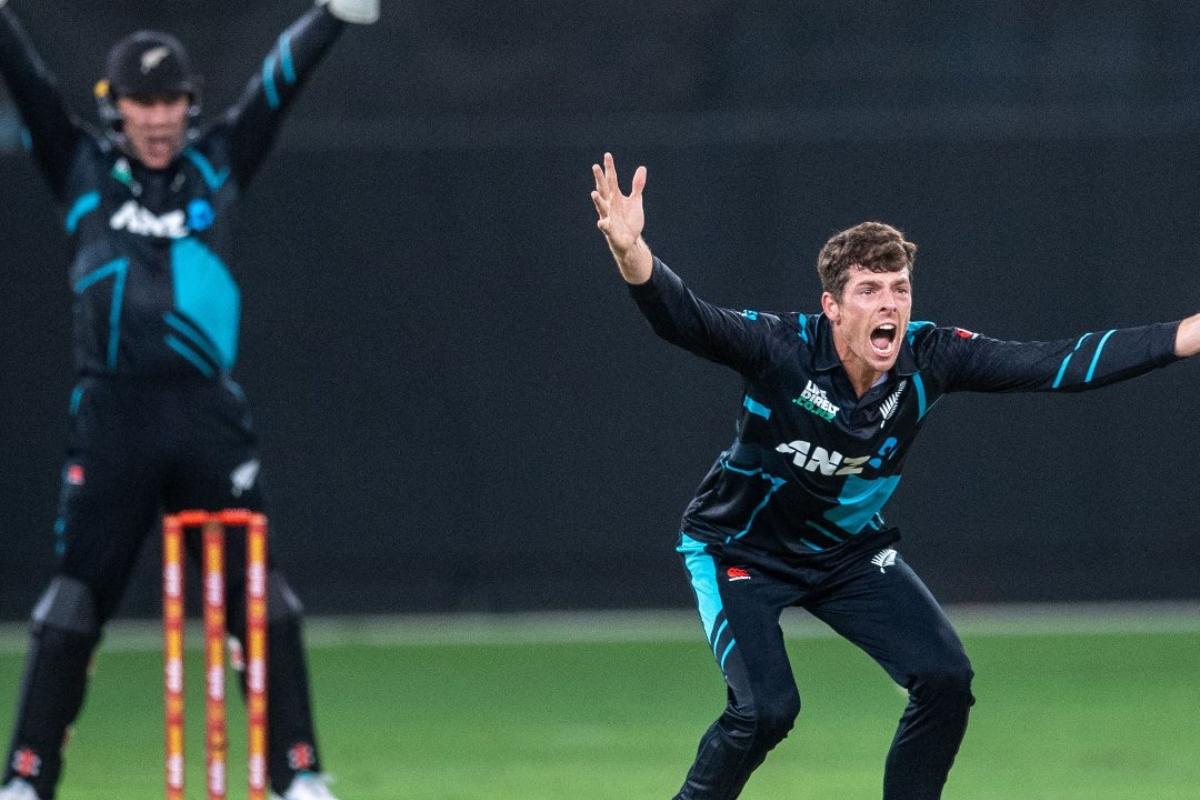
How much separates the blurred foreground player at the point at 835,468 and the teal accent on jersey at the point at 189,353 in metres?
1.30

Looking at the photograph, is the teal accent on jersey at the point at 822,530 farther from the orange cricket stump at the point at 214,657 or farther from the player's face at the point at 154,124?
the player's face at the point at 154,124

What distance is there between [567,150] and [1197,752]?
4.32m

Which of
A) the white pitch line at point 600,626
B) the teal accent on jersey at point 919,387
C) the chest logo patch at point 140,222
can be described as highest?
the chest logo patch at point 140,222

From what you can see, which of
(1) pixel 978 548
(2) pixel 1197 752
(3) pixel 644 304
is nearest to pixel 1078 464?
(1) pixel 978 548

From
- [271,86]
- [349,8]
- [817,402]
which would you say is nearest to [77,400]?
[271,86]

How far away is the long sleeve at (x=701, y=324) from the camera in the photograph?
5.38 metres

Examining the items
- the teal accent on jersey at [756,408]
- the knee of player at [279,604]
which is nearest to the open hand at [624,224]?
the teal accent on jersey at [756,408]

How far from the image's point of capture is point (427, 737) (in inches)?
309

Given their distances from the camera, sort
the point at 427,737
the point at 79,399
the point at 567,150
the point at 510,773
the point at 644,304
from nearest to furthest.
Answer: the point at 644,304 → the point at 79,399 → the point at 510,773 → the point at 427,737 → the point at 567,150

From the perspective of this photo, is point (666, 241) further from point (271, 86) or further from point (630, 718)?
point (271, 86)

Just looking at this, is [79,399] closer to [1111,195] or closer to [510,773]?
[510,773]

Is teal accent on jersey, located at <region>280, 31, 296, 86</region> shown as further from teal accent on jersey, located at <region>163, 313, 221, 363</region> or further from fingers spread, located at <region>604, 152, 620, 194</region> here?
fingers spread, located at <region>604, 152, 620, 194</region>

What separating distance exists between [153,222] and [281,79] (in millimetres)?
539

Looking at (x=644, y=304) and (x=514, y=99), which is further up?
(x=514, y=99)
